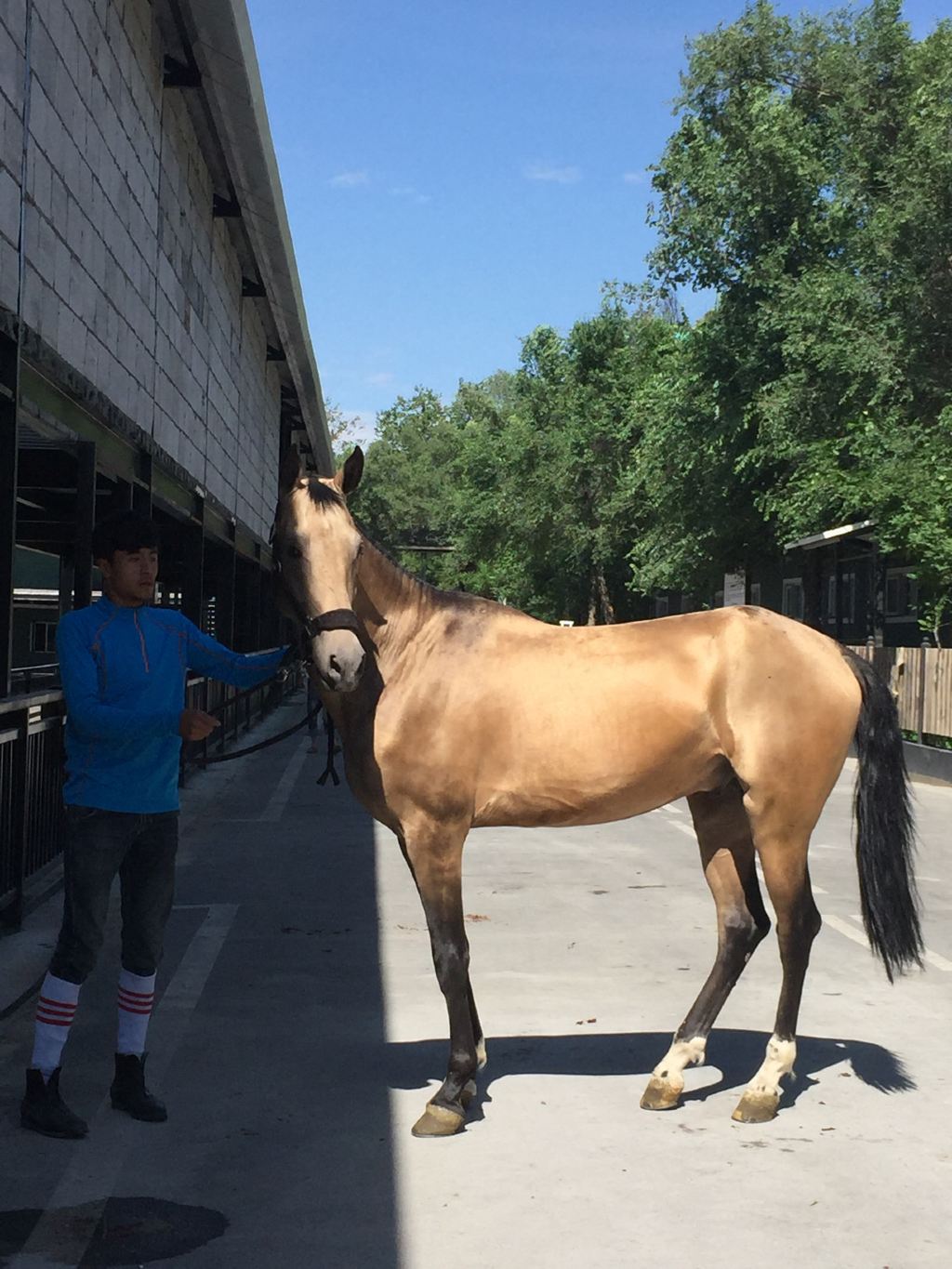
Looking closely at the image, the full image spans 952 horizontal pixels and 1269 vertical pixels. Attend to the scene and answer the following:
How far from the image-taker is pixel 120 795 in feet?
15.9

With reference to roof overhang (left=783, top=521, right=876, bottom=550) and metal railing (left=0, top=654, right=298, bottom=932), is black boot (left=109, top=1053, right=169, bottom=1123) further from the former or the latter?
roof overhang (left=783, top=521, right=876, bottom=550)

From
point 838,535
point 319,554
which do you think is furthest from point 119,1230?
point 838,535

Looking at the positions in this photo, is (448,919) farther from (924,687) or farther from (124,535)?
(924,687)

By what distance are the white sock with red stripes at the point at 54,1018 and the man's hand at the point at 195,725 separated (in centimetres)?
93

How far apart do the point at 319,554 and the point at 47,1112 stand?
2033 mm

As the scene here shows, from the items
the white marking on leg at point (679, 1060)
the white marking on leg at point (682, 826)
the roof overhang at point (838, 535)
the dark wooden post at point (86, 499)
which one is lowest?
the white marking on leg at point (682, 826)

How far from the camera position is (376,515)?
373 ft

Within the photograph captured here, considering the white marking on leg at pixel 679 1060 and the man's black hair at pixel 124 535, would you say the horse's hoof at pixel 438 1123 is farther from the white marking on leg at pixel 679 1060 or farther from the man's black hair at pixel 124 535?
the man's black hair at pixel 124 535

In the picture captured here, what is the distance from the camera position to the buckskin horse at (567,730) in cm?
498

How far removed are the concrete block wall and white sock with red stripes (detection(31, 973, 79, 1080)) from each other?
450 cm

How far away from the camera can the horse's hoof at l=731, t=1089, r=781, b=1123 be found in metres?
4.92

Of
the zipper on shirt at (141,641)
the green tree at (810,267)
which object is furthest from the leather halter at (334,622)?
the green tree at (810,267)

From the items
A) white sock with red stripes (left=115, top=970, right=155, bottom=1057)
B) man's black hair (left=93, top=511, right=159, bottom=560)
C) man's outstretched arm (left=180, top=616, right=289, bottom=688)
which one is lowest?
white sock with red stripes (left=115, top=970, right=155, bottom=1057)

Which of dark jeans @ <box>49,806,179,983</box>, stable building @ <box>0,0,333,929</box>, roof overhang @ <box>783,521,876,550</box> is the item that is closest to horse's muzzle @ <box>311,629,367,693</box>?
dark jeans @ <box>49,806,179,983</box>
